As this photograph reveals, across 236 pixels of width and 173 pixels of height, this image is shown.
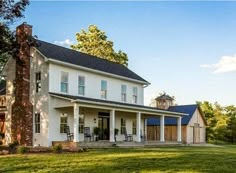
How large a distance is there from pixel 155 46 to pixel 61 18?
26.7 ft

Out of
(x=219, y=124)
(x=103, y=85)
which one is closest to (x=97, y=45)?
(x=219, y=124)

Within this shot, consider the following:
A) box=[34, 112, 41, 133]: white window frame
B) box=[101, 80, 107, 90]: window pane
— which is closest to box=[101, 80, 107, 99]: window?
box=[101, 80, 107, 90]: window pane

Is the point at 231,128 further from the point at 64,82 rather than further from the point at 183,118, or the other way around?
the point at 64,82

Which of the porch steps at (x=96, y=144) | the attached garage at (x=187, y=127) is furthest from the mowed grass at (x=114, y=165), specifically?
the attached garage at (x=187, y=127)

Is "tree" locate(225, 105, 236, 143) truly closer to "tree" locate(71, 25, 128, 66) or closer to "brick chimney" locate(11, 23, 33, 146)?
"tree" locate(71, 25, 128, 66)

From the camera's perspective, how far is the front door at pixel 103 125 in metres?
28.2

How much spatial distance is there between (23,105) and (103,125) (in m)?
6.41

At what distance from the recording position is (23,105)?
2553 centimetres

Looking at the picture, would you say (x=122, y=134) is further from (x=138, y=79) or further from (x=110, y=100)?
(x=138, y=79)

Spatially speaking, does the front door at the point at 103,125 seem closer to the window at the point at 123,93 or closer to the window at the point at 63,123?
the window at the point at 123,93

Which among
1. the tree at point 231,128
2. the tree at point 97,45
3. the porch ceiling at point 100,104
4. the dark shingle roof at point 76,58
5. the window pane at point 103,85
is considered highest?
the tree at point 97,45

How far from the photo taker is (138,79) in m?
32.9

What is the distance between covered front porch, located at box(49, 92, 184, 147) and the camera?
2337 cm

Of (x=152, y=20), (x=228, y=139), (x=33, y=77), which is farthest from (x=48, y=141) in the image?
(x=228, y=139)
